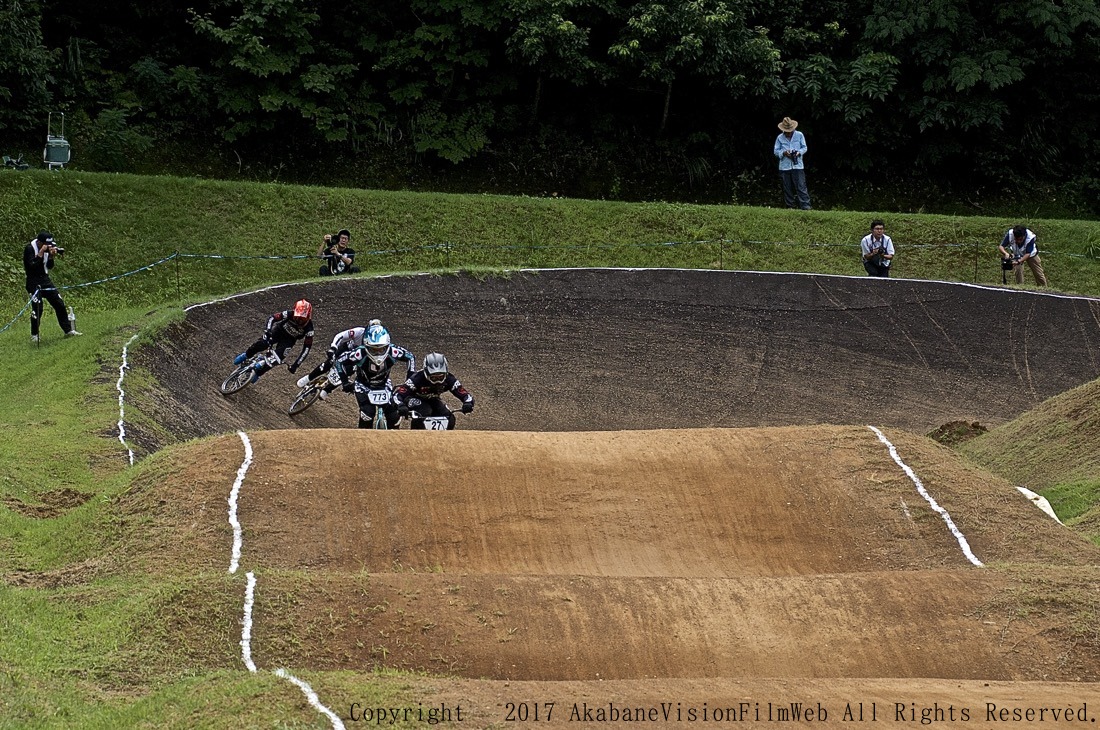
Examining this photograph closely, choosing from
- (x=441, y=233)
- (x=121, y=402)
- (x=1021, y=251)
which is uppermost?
(x=1021, y=251)

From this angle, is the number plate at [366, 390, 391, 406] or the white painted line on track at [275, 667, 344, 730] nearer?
the white painted line on track at [275, 667, 344, 730]

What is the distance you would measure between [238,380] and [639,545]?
10696 millimetres

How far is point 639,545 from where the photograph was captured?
54.1ft

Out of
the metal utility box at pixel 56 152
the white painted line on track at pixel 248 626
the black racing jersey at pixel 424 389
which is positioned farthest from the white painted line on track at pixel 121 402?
the metal utility box at pixel 56 152

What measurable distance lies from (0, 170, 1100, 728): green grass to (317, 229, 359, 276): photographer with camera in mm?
2031

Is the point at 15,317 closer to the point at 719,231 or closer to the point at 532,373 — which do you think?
the point at 532,373

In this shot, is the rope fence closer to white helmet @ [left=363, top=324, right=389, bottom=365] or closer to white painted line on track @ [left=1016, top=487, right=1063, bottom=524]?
white helmet @ [left=363, top=324, right=389, bottom=365]

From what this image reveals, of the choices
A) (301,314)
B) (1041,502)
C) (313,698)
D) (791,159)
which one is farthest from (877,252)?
(313,698)

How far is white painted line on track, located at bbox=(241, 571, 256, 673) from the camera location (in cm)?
1173

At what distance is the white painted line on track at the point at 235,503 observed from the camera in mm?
14352

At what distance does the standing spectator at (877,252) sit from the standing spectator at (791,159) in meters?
6.11

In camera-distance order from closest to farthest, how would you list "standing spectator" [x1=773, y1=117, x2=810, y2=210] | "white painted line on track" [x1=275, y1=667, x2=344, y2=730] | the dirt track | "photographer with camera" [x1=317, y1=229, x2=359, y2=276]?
"white painted line on track" [x1=275, y1=667, x2=344, y2=730], the dirt track, "photographer with camera" [x1=317, y1=229, x2=359, y2=276], "standing spectator" [x1=773, y1=117, x2=810, y2=210]

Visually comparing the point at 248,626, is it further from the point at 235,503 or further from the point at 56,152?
the point at 56,152

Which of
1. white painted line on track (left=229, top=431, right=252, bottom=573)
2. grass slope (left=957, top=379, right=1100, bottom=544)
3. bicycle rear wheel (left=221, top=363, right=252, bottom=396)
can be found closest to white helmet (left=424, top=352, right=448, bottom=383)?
white painted line on track (left=229, top=431, right=252, bottom=573)
